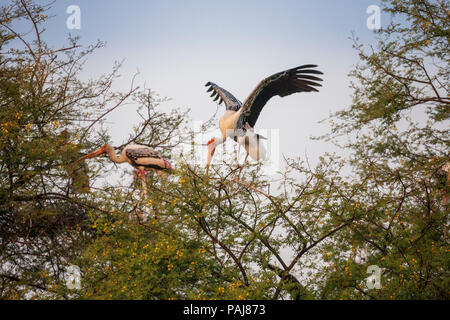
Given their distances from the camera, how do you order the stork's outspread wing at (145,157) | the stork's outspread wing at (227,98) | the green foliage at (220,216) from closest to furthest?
the green foliage at (220,216)
the stork's outspread wing at (145,157)
the stork's outspread wing at (227,98)

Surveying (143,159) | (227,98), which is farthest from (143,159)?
(227,98)

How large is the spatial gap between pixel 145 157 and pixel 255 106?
2308 millimetres

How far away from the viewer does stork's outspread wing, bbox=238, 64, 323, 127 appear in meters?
9.28

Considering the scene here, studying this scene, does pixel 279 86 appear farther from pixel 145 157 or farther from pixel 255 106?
pixel 145 157

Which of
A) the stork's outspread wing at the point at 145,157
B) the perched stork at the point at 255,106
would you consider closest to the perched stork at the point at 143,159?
the stork's outspread wing at the point at 145,157

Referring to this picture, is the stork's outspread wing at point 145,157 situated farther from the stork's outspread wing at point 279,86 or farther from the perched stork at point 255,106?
the stork's outspread wing at point 279,86

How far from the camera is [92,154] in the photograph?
10.5m

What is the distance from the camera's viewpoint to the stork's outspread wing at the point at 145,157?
10039 mm

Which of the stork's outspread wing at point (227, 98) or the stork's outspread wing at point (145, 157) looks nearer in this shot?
the stork's outspread wing at point (145, 157)

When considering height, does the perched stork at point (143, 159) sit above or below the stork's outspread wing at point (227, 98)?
below

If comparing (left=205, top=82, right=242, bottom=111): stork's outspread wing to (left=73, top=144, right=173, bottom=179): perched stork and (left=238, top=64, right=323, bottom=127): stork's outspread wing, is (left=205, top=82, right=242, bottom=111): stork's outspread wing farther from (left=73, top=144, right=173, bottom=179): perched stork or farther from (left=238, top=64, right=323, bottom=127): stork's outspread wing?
(left=73, top=144, right=173, bottom=179): perched stork
